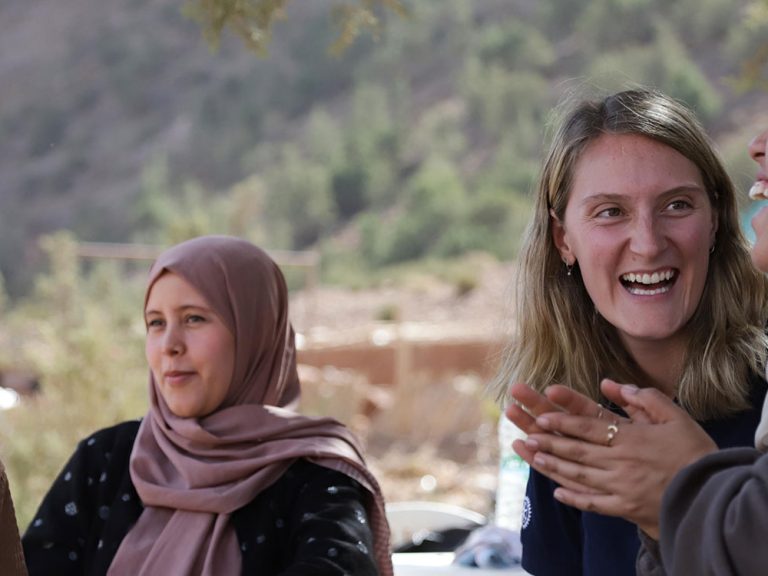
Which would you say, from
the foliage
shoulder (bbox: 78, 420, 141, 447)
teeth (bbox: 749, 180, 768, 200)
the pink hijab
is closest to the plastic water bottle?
the pink hijab

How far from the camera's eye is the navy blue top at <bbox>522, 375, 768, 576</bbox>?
79.2 inches

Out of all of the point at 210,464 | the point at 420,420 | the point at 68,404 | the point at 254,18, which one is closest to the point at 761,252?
the point at 210,464

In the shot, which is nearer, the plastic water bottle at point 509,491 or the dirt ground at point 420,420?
the plastic water bottle at point 509,491

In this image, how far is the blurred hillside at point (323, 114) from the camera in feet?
91.6

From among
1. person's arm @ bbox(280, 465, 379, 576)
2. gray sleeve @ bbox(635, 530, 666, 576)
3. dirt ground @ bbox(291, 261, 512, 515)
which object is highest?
gray sleeve @ bbox(635, 530, 666, 576)

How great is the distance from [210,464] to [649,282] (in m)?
1.06

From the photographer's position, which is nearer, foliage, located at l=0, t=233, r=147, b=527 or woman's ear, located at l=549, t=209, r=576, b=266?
woman's ear, located at l=549, t=209, r=576, b=266

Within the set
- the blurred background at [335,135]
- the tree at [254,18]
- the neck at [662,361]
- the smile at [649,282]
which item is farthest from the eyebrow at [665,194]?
the blurred background at [335,135]

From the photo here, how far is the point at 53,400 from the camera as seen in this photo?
6914 mm

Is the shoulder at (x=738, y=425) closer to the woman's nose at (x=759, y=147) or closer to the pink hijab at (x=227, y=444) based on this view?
the woman's nose at (x=759, y=147)

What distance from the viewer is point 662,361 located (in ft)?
6.98

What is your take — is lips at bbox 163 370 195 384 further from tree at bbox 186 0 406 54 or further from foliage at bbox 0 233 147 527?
foliage at bbox 0 233 147 527

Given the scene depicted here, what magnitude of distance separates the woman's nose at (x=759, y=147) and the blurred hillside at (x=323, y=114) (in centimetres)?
2381

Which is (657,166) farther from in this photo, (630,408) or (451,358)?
(451,358)
